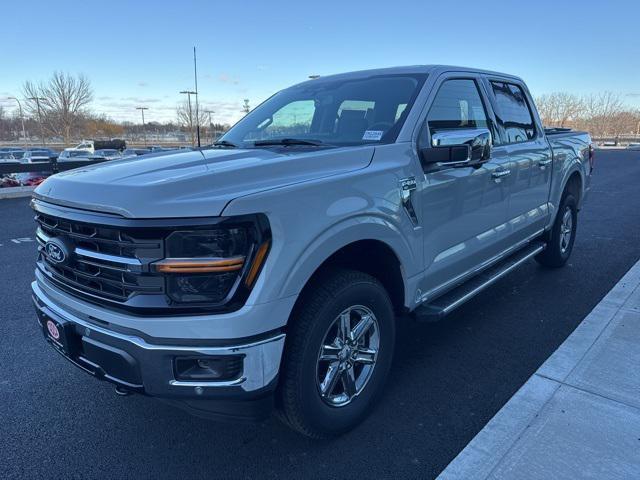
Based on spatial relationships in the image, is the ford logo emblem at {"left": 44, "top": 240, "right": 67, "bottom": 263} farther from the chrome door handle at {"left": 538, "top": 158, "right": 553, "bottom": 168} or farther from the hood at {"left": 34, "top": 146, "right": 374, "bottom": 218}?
the chrome door handle at {"left": 538, "top": 158, "right": 553, "bottom": 168}

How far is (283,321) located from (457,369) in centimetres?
176

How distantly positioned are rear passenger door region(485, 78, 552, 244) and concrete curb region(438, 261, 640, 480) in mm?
991

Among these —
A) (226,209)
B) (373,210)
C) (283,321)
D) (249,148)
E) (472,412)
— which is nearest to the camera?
(226,209)

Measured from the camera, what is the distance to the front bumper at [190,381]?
6.34 feet

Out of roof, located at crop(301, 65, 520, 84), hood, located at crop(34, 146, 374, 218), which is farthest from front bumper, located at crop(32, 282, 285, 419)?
roof, located at crop(301, 65, 520, 84)

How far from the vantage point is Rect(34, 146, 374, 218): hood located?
6.16 feet

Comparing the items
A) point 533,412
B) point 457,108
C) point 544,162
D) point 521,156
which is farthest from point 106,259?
point 544,162

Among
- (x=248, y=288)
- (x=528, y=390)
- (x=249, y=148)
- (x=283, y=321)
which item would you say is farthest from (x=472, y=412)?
(x=249, y=148)

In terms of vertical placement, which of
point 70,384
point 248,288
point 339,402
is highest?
point 248,288

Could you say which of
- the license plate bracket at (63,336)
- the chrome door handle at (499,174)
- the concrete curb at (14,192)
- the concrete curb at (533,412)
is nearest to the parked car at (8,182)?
the concrete curb at (14,192)

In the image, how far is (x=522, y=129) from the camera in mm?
4332

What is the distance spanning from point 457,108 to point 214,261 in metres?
2.31

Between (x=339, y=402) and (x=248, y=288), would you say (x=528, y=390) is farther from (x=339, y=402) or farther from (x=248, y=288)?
(x=248, y=288)

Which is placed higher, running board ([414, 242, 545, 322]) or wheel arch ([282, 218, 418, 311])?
wheel arch ([282, 218, 418, 311])
